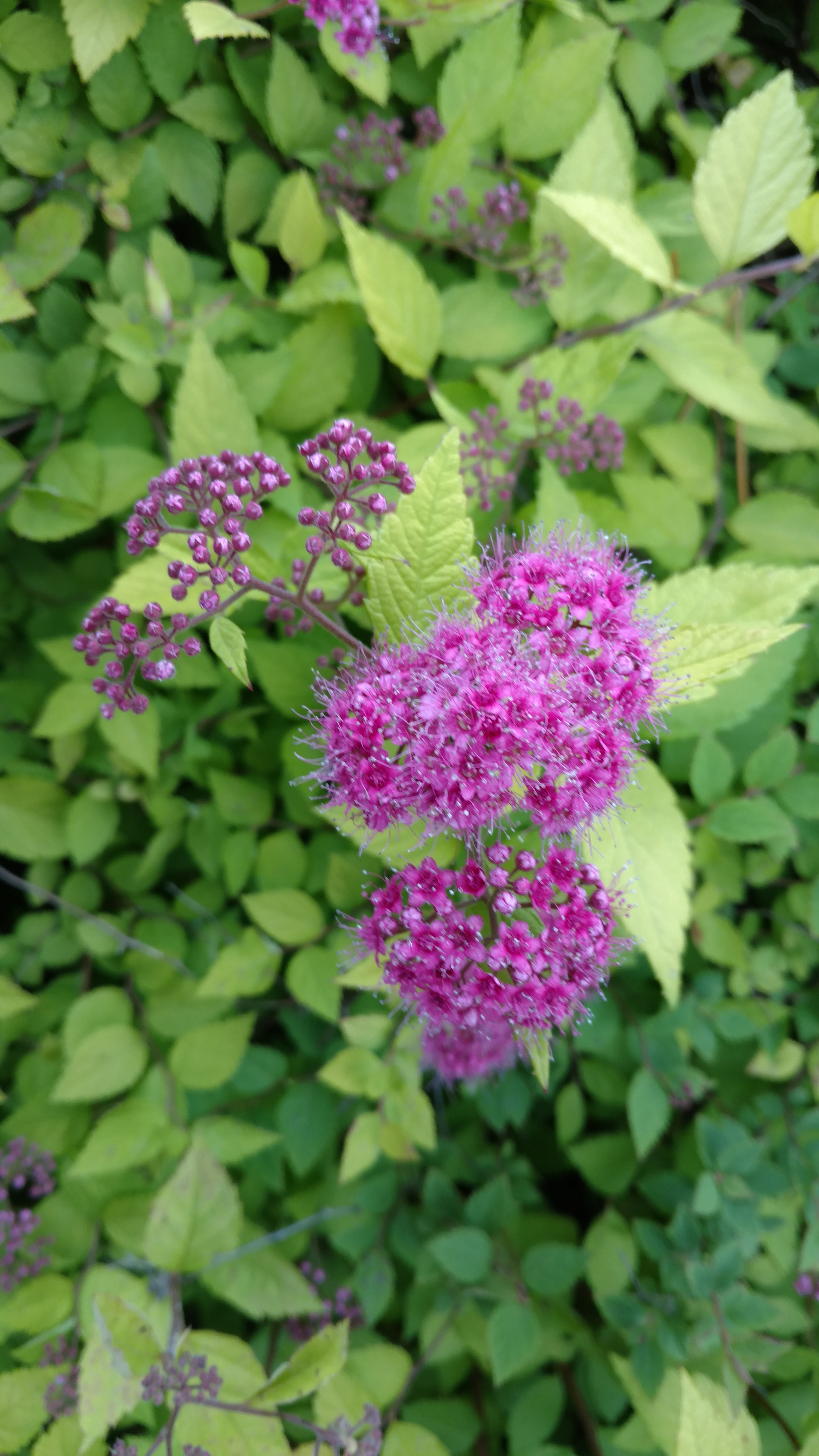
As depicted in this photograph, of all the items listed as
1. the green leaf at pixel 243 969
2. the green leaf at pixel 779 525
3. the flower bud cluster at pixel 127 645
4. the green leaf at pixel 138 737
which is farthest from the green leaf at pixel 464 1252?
the green leaf at pixel 779 525

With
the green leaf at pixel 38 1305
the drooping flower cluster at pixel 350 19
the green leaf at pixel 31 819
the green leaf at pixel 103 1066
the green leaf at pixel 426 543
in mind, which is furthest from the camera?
the green leaf at pixel 31 819

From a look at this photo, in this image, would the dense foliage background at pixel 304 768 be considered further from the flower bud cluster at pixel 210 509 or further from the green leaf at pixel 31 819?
the flower bud cluster at pixel 210 509

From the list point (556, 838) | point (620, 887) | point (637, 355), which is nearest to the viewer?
point (556, 838)

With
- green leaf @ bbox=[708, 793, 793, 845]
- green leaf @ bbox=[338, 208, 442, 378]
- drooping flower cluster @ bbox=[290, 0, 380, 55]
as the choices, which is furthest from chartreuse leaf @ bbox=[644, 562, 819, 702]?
drooping flower cluster @ bbox=[290, 0, 380, 55]

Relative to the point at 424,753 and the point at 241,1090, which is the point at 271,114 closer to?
the point at 424,753

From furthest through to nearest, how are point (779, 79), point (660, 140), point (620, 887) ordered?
point (660, 140) → point (779, 79) → point (620, 887)

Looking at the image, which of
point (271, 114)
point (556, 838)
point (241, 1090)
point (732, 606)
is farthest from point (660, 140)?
point (241, 1090)

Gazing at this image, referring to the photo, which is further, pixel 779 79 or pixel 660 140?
pixel 660 140

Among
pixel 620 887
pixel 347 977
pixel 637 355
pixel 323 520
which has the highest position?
pixel 637 355

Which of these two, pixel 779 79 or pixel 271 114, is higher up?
pixel 779 79
